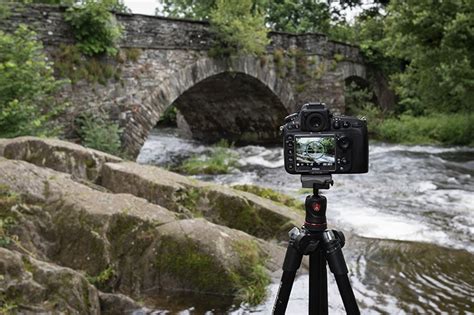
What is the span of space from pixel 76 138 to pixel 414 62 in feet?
26.6

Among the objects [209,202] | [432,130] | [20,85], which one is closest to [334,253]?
[209,202]

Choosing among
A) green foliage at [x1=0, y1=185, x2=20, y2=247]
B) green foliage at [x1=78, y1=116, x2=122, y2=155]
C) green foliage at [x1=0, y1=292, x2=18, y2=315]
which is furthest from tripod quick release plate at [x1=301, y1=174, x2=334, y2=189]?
green foliage at [x1=78, y1=116, x2=122, y2=155]

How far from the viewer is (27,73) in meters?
6.81

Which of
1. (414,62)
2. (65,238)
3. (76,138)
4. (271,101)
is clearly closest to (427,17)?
(414,62)

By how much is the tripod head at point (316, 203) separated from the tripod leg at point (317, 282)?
0.35 feet

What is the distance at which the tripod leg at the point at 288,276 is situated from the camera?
2170 mm

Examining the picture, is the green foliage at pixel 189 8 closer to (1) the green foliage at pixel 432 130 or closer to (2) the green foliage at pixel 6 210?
(1) the green foliage at pixel 432 130

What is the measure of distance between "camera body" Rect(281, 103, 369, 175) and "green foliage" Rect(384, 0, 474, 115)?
30.8 ft

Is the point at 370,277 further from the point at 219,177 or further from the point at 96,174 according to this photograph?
the point at 219,177

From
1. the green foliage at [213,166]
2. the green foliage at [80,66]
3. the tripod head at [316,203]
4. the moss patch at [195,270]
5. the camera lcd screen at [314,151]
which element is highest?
the green foliage at [80,66]

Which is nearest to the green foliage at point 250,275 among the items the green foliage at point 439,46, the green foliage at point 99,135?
the green foliage at point 99,135

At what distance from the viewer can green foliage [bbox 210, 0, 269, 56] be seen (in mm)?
11633

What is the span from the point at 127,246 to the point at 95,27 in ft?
20.1

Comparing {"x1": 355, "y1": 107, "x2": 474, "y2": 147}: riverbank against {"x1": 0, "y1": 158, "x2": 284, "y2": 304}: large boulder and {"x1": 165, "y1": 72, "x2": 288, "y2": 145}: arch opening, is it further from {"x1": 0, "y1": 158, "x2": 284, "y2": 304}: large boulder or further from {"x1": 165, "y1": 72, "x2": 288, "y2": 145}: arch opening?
{"x1": 0, "y1": 158, "x2": 284, "y2": 304}: large boulder
